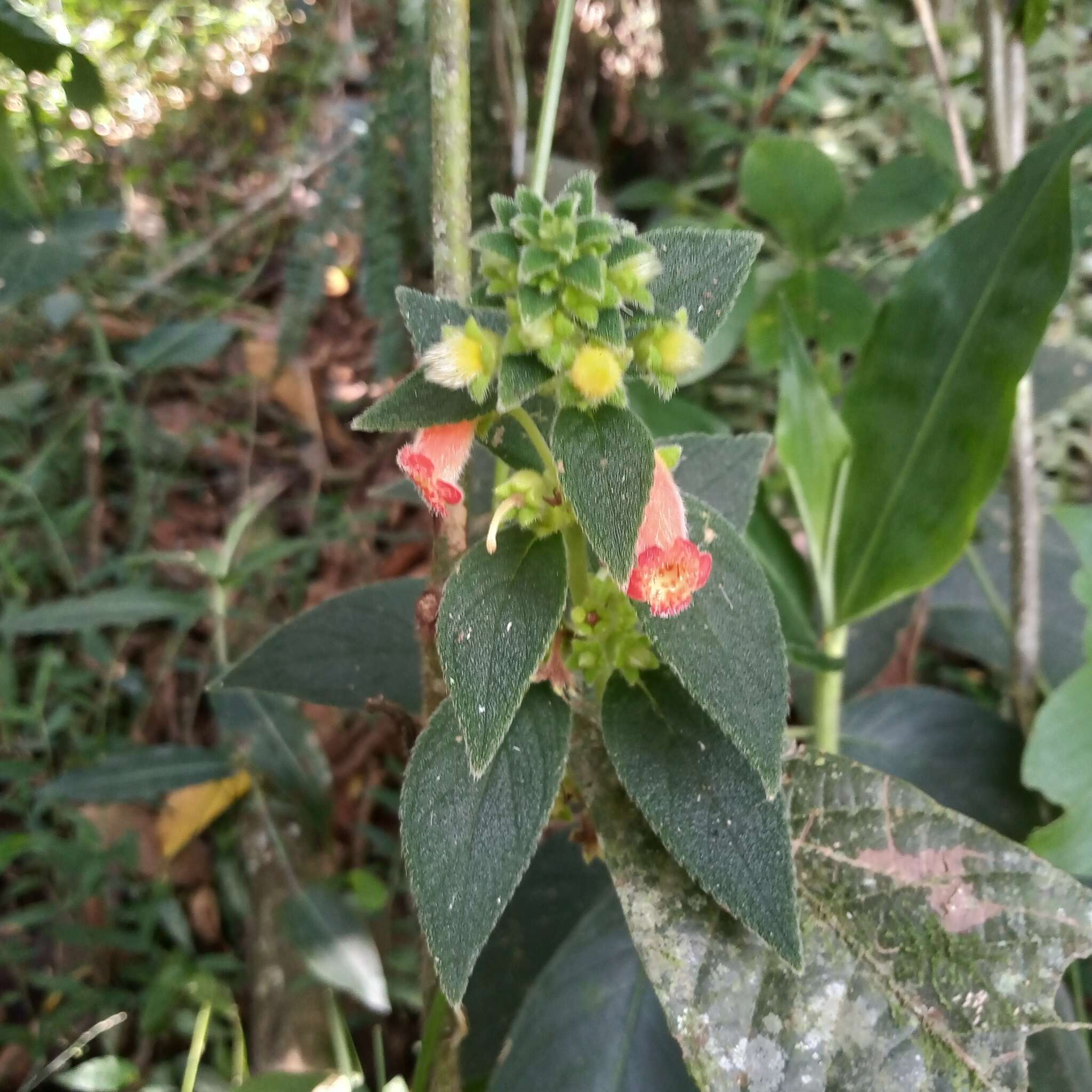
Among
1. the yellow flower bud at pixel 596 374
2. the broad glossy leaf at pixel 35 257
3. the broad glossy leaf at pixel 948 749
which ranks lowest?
the broad glossy leaf at pixel 948 749

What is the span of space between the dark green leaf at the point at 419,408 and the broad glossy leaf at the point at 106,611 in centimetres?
63

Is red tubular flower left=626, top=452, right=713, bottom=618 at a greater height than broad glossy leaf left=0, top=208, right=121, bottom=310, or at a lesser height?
lesser

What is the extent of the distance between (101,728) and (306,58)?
152 cm

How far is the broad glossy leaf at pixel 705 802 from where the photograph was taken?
481mm

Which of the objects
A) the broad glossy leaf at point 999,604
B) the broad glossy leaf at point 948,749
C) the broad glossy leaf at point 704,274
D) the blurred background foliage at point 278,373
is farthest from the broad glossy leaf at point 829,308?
the broad glossy leaf at point 704,274

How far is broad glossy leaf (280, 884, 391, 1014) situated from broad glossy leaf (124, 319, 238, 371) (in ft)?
2.96

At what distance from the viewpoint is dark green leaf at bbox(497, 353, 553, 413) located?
0.44 metres

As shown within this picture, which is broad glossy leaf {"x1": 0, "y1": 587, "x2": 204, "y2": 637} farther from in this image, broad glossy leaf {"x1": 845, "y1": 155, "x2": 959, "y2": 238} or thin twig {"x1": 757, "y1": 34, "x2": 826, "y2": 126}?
thin twig {"x1": 757, "y1": 34, "x2": 826, "y2": 126}

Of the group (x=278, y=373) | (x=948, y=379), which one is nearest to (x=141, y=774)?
(x=278, y=373)

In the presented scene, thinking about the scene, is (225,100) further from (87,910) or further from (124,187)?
(87,910)

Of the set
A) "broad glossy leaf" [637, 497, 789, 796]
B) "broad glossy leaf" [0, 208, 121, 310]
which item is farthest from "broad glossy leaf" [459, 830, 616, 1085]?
"broad glossy leaf" [0, 208, 121, 310]

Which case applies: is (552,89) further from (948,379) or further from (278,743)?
(278,743)

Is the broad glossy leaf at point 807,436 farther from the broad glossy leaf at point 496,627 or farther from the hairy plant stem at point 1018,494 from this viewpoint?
the broad glossy leaf at point 496,627

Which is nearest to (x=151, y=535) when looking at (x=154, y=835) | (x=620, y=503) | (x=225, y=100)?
(x=154, y=835)
